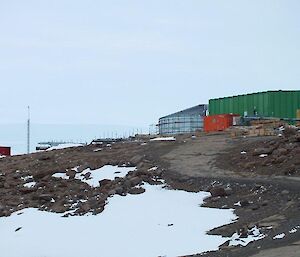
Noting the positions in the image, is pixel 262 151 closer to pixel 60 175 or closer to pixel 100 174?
pixel 100 174

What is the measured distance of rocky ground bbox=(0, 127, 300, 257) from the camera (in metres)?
13.2

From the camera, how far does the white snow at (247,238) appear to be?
12.0 meters

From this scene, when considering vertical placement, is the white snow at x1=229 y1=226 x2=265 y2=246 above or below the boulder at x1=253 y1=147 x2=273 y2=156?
below

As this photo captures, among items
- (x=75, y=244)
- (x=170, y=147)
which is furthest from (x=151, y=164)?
(x=75, y=244)

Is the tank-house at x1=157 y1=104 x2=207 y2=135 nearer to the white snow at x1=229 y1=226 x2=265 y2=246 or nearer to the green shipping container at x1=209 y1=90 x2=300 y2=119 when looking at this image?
the green shipping container at x1=209 y1=90 x2=300 y2=119

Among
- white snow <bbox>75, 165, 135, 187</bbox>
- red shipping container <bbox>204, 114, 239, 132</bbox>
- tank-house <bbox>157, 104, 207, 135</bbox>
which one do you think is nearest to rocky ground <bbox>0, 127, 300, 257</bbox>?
white snow <bbox>75, 165, 135, 187</bbox>

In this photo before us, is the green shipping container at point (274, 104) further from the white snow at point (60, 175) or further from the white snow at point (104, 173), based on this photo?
the white snow at point (60, 175)

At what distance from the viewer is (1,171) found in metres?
25.4

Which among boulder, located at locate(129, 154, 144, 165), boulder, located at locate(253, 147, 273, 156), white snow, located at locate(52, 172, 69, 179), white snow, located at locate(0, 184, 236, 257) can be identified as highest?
boulder, located at locate(253, 147, 273, 156)

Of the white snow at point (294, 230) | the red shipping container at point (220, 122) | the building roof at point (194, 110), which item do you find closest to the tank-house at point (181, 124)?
the building roof at point (194, 110)

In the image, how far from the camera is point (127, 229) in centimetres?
1519

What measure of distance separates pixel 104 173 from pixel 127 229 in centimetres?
645

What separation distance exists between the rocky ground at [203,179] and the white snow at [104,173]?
10.2 inches

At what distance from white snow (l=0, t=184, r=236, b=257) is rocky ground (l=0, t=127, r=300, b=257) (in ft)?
1.56
